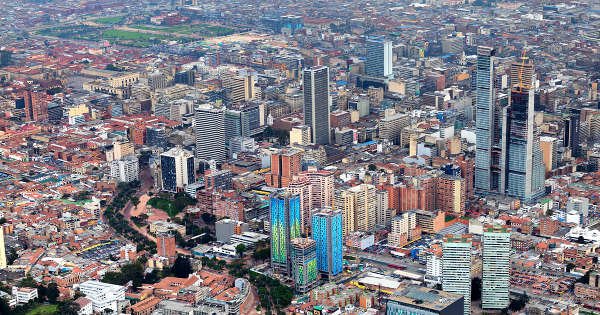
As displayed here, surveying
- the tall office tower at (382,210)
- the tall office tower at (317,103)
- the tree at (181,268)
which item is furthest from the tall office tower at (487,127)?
the tree at (181,268)

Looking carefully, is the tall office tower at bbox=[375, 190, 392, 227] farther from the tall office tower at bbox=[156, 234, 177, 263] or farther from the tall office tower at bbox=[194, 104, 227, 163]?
the tall office tower at bbox=[194, 104, 227, 163]

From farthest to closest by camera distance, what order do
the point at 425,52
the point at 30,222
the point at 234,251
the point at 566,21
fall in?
the point at 566,21 < the point at 425,52 < the point at 30,222 < the point at 234,251

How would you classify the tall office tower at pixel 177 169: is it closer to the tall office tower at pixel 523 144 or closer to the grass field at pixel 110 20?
the tall office tower at pixel 523 144

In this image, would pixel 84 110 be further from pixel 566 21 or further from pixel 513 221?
pixel 566 21

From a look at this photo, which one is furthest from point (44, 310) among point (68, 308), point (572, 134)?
point (572, 134)

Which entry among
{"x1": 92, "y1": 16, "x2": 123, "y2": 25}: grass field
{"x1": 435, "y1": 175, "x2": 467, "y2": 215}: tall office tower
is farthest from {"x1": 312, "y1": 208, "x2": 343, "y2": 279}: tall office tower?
{"x1": 92, "y1": 16, "x2": 123, "y2": 25}: grass field

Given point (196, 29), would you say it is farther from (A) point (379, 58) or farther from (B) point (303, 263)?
(B) point (303, 263)

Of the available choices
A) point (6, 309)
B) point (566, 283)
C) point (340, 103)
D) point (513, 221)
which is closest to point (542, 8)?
point (340, 103)
